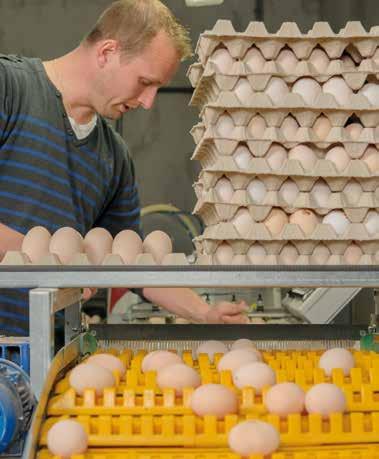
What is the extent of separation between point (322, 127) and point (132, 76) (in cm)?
60

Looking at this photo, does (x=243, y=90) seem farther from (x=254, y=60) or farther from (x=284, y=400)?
(x=284, y=400)

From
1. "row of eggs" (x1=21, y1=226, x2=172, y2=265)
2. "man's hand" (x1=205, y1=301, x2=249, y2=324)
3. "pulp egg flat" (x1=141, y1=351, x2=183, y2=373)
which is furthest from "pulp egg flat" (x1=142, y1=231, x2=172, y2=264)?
"man's hand" (x1=205, y1=301, x2=249, y2=324)

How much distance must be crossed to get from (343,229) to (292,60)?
1.64 feet

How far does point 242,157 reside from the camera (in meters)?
2.37

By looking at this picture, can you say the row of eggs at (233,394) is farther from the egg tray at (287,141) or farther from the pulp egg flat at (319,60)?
the pulp egg flat at (319,60)

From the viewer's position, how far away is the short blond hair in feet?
8.45

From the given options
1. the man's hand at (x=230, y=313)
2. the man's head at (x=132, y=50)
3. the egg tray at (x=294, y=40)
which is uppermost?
→ the man's head at (x=132, y=50)

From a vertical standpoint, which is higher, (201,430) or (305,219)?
(305,219)

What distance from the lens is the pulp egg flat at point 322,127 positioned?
2391mm

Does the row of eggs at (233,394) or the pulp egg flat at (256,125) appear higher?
the pulp egg flat at (256,125)

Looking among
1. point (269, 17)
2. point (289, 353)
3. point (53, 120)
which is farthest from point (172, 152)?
point (289, 353)

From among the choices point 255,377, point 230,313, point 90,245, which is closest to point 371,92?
point 230,313

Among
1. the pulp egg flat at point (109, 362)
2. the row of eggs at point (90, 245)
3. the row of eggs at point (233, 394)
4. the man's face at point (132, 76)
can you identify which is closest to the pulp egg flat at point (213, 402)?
the row of eggs at point (233, 394)

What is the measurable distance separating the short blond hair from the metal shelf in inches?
48.3
